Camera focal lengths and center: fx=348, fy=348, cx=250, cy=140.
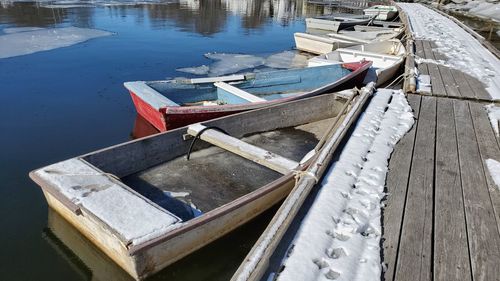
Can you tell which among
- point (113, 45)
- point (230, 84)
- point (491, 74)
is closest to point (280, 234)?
point (230, 84)

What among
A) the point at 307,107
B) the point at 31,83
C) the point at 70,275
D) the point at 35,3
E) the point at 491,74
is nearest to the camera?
the point at 70,275

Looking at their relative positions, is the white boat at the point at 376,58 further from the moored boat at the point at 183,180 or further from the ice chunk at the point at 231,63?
the moored boat at the point at 183,180

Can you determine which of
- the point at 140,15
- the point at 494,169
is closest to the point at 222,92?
the point at 494,169

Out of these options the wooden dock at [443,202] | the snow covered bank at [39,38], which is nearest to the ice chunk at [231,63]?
the snow covered bank at [39,38]

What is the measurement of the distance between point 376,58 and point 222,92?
6092 mm

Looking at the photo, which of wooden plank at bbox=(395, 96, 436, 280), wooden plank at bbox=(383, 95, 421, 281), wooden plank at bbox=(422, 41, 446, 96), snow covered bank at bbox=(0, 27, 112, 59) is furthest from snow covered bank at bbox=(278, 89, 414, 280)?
snow covered bank at bbox=(0, 27, 112, 59)

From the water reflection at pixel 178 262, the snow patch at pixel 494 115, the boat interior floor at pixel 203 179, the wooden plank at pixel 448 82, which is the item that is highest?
the wooden plank at pixel 448 82

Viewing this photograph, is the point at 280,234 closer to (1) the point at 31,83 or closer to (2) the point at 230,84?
(2) the point at 230,84

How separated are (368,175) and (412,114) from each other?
203 centimetres

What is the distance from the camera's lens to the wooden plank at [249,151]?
3.90m

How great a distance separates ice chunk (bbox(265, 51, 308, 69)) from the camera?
12.1 metres

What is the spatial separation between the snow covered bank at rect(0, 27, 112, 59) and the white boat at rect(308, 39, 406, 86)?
959cm

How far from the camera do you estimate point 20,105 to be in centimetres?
752

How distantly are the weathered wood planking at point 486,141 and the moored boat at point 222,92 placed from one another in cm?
260
